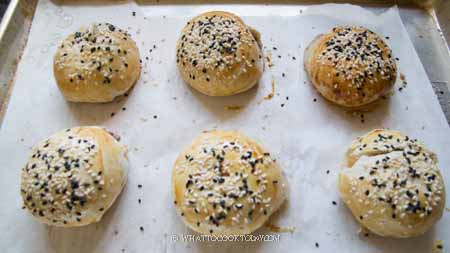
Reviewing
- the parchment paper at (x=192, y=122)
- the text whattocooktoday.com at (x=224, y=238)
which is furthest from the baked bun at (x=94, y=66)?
the text whattocooktoday.com at (x=224, y=238)

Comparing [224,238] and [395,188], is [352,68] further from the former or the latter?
[224,238]

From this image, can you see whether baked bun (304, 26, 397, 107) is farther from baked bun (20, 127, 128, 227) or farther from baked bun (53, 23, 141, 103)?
baked bun (20, 127, 128, 227)

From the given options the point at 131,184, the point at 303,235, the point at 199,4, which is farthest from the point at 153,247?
the point at 199,4

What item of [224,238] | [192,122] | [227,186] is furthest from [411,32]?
[224,238]

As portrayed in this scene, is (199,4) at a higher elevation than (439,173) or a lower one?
higher

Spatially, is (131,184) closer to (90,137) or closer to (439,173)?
(90,137)

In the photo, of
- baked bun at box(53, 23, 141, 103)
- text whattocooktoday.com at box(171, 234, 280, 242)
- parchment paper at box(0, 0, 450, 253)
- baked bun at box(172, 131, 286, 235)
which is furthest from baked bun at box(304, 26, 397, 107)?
baked bun at box(53, 23, 141, 103)

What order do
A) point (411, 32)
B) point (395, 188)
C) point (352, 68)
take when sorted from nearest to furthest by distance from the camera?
point (395, 188), point (352, 68), point (411, 32)
